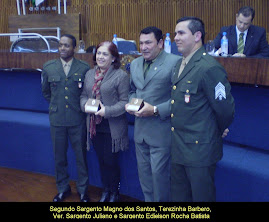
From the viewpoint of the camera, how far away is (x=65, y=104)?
2.74 meters

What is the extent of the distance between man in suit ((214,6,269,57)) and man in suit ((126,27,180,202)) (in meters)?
1.28

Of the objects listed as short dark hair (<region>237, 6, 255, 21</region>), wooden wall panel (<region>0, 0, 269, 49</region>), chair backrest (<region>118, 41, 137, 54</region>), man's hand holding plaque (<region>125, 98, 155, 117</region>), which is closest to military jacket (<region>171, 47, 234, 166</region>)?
man's hand holding plaque (<region>125, 98, 155, 117</region>)

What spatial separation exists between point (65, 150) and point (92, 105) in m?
0.65

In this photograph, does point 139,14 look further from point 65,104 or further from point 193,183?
point 193,183

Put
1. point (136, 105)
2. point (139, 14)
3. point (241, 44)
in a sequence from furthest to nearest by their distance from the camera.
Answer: point (139, 14) < point (241, 44) < point (136, 105)

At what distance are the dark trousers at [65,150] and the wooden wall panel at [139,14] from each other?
4.00 m

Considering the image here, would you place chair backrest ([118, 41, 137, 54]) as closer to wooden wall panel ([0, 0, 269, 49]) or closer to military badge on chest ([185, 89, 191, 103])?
wooden wall panel ([0, 0, 269, 49])

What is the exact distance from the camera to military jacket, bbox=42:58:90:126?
2.73 m

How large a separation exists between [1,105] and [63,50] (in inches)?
56.2

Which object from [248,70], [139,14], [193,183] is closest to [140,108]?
[193,183]

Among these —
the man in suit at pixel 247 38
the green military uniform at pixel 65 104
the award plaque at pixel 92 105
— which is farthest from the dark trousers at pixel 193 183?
the man in suit at pixel 247 38

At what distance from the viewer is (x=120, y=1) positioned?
681 cm
